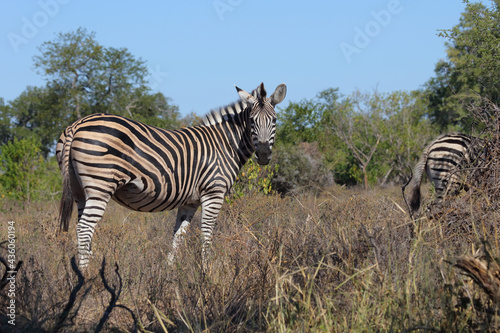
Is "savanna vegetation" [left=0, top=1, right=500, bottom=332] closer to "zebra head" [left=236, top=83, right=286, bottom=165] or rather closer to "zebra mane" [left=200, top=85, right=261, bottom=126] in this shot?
"zebra head" [left=236, top=83, right=286, bottom=165]

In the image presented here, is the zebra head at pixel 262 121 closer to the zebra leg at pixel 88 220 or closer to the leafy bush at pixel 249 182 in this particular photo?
the zebra leg at pixel 88 220

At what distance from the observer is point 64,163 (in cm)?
Answer: 511

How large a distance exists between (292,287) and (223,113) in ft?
12.1

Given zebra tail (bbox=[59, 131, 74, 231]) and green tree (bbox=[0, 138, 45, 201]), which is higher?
green tree (bbox=[0, 138, 45, 201])

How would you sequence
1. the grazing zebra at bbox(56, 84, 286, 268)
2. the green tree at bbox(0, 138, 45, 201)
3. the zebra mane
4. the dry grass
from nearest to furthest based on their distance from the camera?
the dry grass → the grazing zebra at bbox(56, 84, 286, 268) → the zebra mane → the green tree at bbox(0, 138, 45, 201)

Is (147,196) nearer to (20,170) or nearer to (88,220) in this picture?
(88,220)

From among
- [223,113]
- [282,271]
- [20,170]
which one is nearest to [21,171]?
[20,170]

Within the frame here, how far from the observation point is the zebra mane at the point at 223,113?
21.8 ft

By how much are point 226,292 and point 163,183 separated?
84.8 inches

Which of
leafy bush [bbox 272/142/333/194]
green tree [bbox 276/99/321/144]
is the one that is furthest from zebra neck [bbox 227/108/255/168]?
green tree [bbox 276/99/321/144]

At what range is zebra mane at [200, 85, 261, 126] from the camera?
6652mm

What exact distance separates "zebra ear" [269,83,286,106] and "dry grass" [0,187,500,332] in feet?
6.81

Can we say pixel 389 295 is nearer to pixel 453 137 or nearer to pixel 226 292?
pixel 226 292

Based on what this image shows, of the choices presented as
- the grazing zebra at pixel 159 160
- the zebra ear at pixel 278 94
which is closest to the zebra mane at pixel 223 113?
the grazing zebra at pixel 159 160
